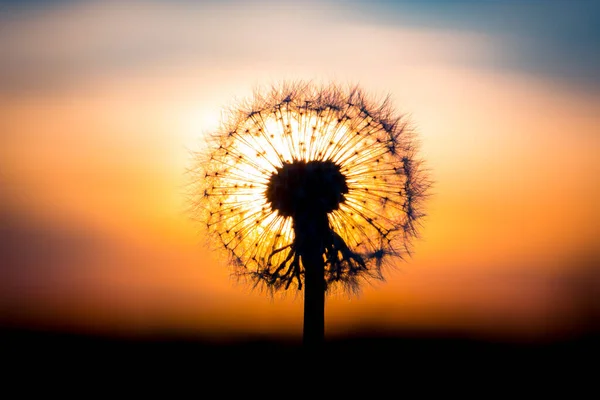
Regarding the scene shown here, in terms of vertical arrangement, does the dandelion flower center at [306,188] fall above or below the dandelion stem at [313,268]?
above

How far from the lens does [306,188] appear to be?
12469 mm

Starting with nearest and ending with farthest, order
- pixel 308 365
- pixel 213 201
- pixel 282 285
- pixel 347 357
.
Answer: pixel 308 365
pixel 282 285
pixel 213 201
pixel 347 357

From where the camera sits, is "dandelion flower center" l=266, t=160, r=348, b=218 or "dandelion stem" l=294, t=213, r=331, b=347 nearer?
"dandelion stem" l=294, t=213, r=331, b=347

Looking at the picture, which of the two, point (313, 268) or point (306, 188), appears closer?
point (313, 268)

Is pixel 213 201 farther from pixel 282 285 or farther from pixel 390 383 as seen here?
pixel 390 383

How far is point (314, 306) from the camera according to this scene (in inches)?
440

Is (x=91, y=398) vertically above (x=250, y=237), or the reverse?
(x=250, y=237)

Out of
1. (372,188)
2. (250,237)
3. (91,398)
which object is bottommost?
(91,398)

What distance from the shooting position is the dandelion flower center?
492 inches

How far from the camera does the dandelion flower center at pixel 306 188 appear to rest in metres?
12.5

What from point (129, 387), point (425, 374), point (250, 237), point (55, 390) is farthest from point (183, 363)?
point (425, 374)

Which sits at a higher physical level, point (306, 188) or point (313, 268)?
point (306, 188)

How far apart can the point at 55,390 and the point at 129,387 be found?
1.39 m

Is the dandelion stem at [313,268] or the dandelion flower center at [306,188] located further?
the dandelion flower center at [306,188]
